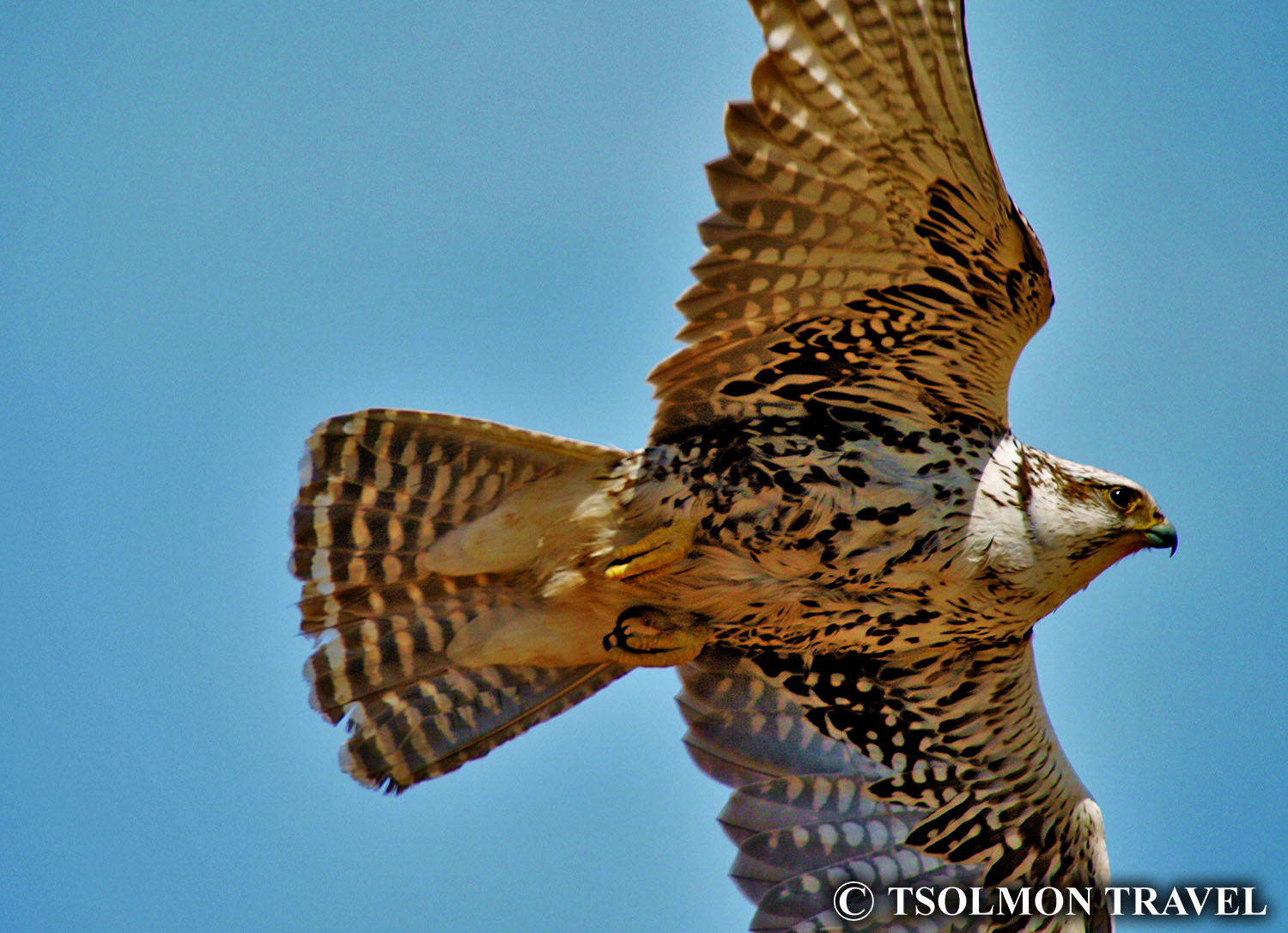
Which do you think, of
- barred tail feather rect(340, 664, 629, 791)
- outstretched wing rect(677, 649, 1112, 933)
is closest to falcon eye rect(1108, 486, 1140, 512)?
outstretched wing rect(677, 649, 1112, 933)

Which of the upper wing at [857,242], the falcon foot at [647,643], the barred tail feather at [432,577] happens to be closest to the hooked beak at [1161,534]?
the upper wing at [857,242]

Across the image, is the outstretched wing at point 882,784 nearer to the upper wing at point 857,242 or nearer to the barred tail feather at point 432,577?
the barred tail feather at point 432,577

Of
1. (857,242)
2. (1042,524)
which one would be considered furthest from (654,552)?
(1042,524)

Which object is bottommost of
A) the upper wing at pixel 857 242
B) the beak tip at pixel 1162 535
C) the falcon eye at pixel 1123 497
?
the beak tip at pixel 1162 535

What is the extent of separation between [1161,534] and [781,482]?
169 centimetres

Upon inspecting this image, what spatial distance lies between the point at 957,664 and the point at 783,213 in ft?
7.66

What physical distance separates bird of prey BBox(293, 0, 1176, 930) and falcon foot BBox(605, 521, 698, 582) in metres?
0.01

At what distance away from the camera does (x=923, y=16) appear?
14.9 ft

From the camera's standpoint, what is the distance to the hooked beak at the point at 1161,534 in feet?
17.7

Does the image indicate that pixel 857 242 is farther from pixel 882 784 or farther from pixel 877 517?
pixel 882 784

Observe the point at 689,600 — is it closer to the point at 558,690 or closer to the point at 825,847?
the point at 558,690

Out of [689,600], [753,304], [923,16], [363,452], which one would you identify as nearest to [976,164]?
[923,16]

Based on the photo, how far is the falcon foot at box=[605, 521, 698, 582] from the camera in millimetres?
5121

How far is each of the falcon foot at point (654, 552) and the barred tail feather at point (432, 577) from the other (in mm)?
204
